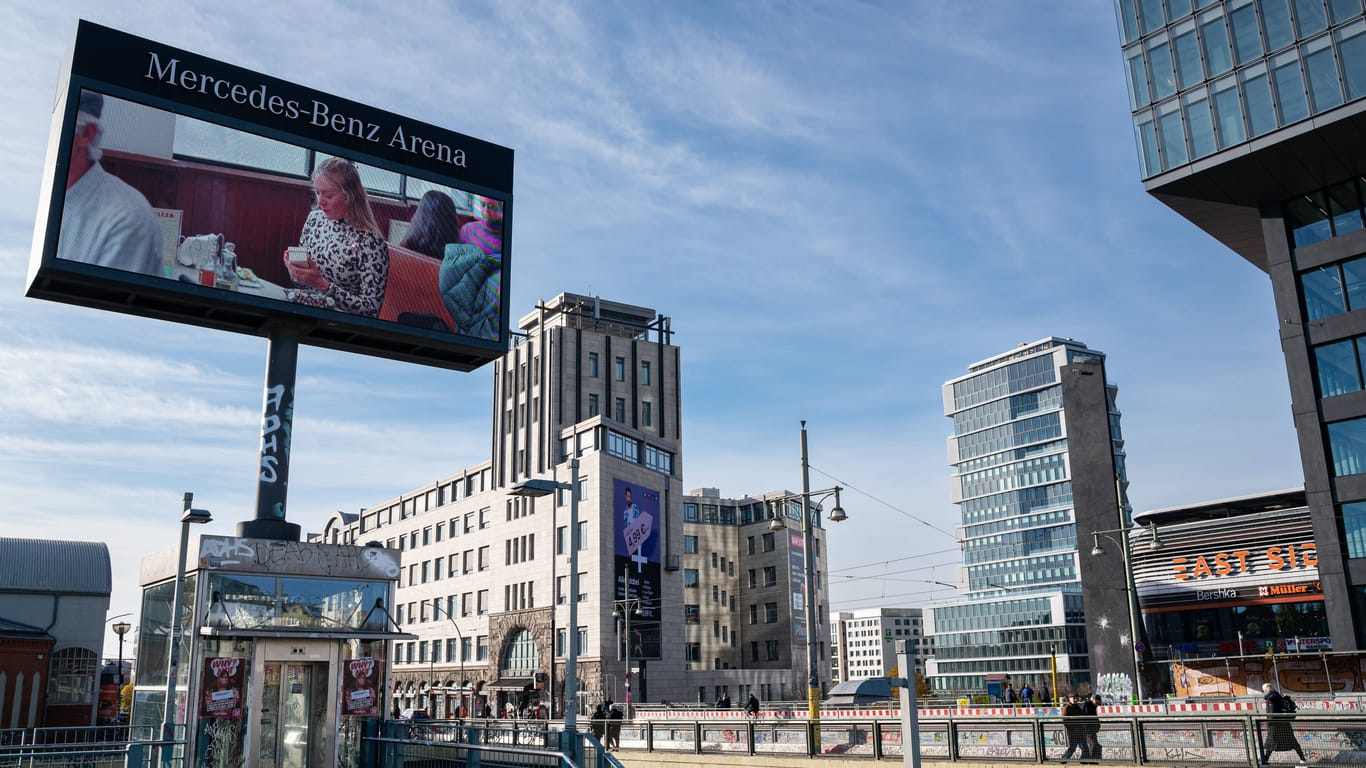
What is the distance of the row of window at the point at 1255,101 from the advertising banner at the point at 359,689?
37.1 m

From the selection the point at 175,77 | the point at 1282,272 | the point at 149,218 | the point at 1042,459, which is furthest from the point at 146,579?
the point at 1042,459

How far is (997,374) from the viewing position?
167250mm

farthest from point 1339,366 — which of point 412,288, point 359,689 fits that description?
point 359,689

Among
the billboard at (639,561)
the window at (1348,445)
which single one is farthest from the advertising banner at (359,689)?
the billboard at (639,561)

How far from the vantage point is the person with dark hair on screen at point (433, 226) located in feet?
101

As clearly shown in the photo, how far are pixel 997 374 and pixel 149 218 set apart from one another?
155 meters

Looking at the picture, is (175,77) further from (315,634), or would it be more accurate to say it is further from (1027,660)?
(1027,660)

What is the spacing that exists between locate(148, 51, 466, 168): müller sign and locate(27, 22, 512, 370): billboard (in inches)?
1.5

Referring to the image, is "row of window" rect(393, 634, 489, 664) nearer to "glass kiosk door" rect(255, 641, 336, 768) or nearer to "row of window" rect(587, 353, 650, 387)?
"row of window" rect(587, 353, 650, 387)

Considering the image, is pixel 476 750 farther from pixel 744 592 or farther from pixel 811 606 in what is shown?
pixel 744 592

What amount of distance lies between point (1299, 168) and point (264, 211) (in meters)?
38.3

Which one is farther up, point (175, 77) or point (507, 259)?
point (175, 77)

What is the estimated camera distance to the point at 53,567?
43.7m

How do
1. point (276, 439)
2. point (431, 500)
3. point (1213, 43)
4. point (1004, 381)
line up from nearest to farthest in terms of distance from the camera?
point (276, 439)
point (1213, 43)
point (431, 500)
point (1004, 381)
